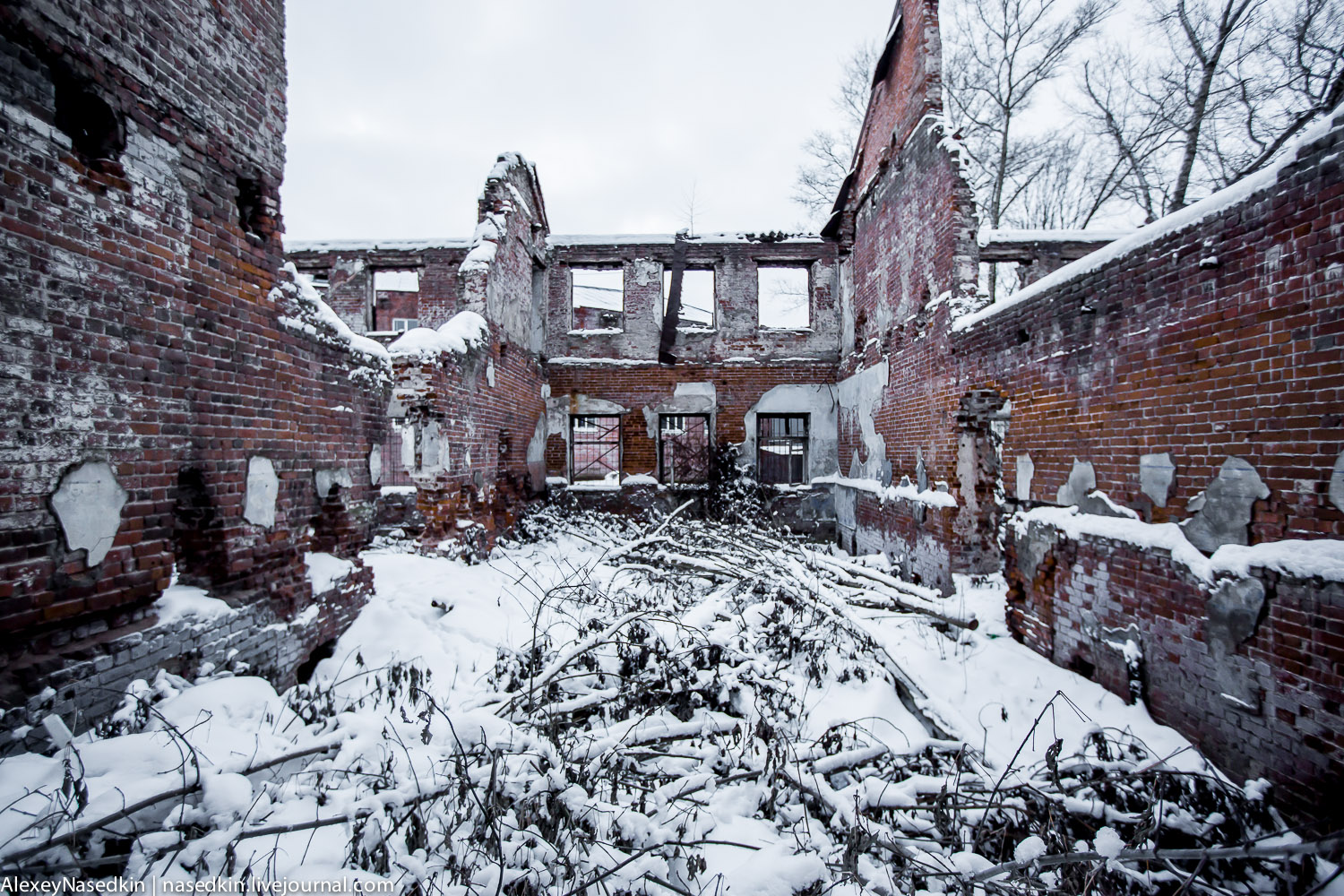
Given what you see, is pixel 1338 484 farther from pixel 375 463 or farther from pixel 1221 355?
pixel 375 463

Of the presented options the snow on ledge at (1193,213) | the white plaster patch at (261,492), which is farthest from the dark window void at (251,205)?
the snow on ledge at (1193,213)

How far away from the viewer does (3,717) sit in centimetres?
204

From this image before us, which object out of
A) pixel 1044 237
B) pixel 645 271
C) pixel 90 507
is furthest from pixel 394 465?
pixel 1044 237

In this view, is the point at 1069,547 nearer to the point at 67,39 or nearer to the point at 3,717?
the point at 3,717

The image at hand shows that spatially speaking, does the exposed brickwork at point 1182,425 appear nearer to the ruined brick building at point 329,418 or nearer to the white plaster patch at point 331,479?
the ruined brick building at point 329,418

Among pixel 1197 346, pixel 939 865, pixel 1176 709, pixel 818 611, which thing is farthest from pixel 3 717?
pixel 1197 346

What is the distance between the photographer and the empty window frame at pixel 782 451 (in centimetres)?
1138

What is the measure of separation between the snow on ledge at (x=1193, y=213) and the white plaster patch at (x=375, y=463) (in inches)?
218

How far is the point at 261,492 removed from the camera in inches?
135

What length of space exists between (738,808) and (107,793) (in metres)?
2.36

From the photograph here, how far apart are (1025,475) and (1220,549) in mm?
1809

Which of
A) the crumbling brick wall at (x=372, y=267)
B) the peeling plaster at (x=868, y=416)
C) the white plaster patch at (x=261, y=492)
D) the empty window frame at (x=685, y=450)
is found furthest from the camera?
the crumbling brick wall at (x=372, y=267)

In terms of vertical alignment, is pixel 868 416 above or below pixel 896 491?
above

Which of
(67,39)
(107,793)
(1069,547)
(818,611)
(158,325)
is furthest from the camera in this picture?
(818,611)
